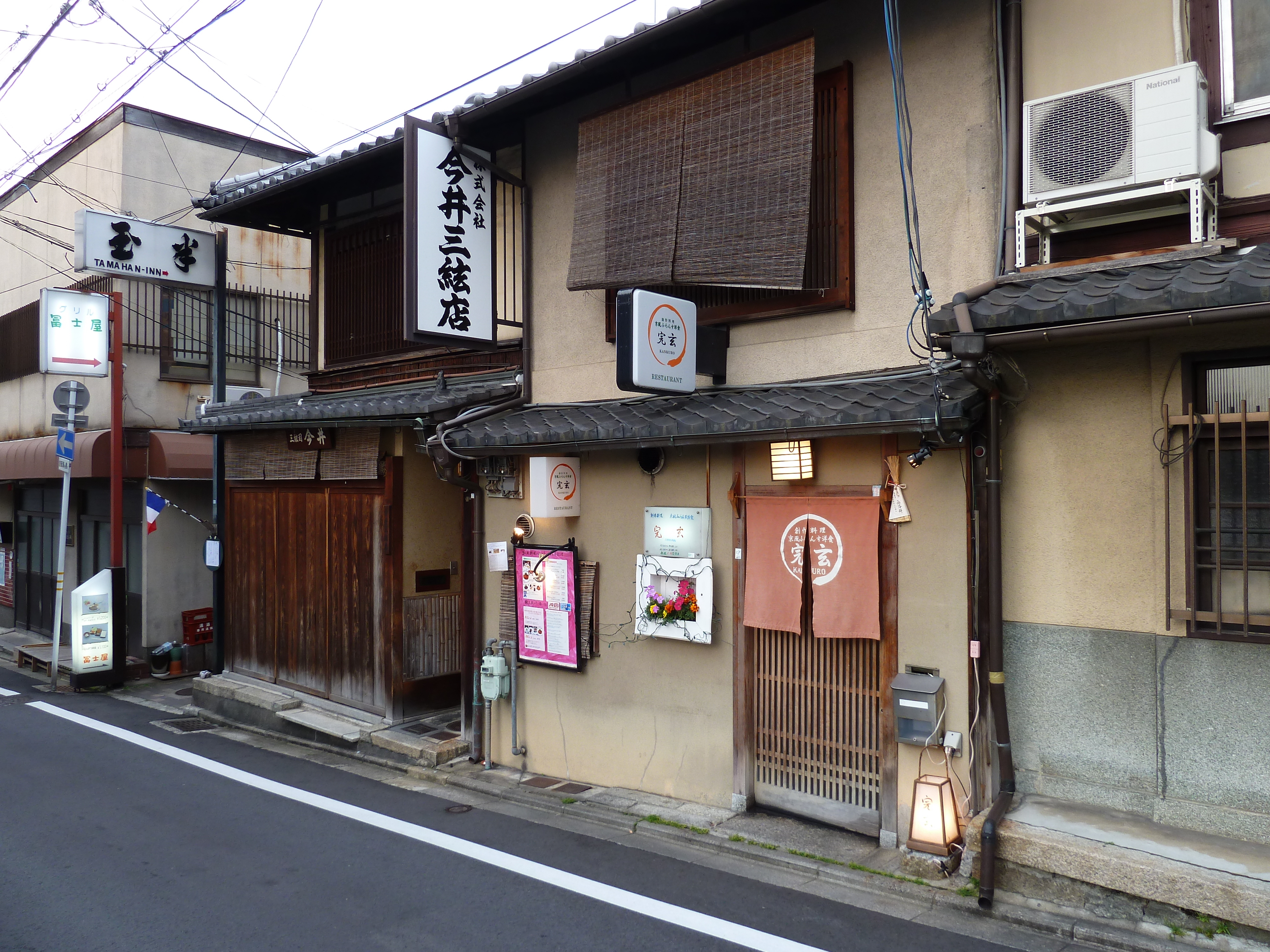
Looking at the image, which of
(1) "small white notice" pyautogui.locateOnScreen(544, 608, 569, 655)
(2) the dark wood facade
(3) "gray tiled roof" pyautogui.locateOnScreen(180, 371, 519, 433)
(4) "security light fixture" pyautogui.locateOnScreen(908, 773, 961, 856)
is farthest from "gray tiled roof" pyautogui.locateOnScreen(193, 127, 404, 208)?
(4) "security light fixture" pyautogui.locateOnScreen(908, 773, 961, 856)

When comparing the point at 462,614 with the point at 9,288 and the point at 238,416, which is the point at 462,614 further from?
the point at 9,288

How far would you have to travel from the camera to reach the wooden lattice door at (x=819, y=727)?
7617 mm

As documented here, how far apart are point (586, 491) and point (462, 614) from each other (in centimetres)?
243

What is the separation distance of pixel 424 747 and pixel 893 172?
26.8ft

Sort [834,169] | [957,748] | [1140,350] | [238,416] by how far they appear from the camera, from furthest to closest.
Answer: [238,416] < [834,169] < [957,748] < [1140,350]

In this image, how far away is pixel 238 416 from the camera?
1316cm

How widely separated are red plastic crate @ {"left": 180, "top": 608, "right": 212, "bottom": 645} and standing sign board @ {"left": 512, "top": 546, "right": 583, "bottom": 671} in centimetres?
988

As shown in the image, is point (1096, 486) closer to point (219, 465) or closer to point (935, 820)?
point (935, 820)

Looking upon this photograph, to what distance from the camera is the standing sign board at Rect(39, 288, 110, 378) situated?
15.5m

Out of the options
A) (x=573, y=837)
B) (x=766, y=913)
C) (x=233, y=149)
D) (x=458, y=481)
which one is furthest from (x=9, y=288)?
(x=766, y=913)

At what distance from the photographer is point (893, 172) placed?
7.61 meters

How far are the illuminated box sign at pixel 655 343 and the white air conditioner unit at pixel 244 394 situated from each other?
10073 millimetres

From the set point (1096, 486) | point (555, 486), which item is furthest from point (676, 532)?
point (1096, 486)

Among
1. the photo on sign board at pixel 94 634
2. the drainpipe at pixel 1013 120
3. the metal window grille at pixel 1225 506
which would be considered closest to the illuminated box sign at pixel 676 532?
the drainpipe at pixel 1013 120
